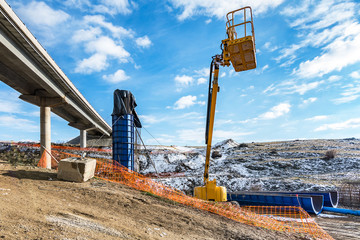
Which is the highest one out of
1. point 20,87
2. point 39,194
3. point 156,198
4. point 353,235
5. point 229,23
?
point 229,23

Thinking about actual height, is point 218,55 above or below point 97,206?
above

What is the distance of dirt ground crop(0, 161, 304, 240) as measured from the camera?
487 centimetres

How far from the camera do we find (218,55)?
519 inches

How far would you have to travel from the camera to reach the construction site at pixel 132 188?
19.3 ft

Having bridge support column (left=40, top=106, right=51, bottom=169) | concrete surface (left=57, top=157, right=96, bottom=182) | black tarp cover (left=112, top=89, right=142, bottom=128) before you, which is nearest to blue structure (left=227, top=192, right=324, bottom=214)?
black tarp cover (left=112, top=89, right=142, bottom=128)

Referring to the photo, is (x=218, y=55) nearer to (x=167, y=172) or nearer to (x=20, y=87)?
(x=20, y=87)

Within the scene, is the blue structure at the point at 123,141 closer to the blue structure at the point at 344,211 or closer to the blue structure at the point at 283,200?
the blue structure at the point at 283,200

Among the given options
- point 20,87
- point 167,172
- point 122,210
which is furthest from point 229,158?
point 122,210

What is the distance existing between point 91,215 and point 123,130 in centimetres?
1098

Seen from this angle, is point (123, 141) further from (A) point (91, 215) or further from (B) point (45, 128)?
(A) point (91, 215)

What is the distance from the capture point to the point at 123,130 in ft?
55.3

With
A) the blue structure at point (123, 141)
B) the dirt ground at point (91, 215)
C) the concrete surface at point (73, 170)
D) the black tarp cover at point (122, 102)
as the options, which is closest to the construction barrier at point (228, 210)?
the dirt ground at point (91, 215)

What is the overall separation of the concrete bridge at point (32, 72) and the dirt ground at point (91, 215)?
6711 mm

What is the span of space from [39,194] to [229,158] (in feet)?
95.2
